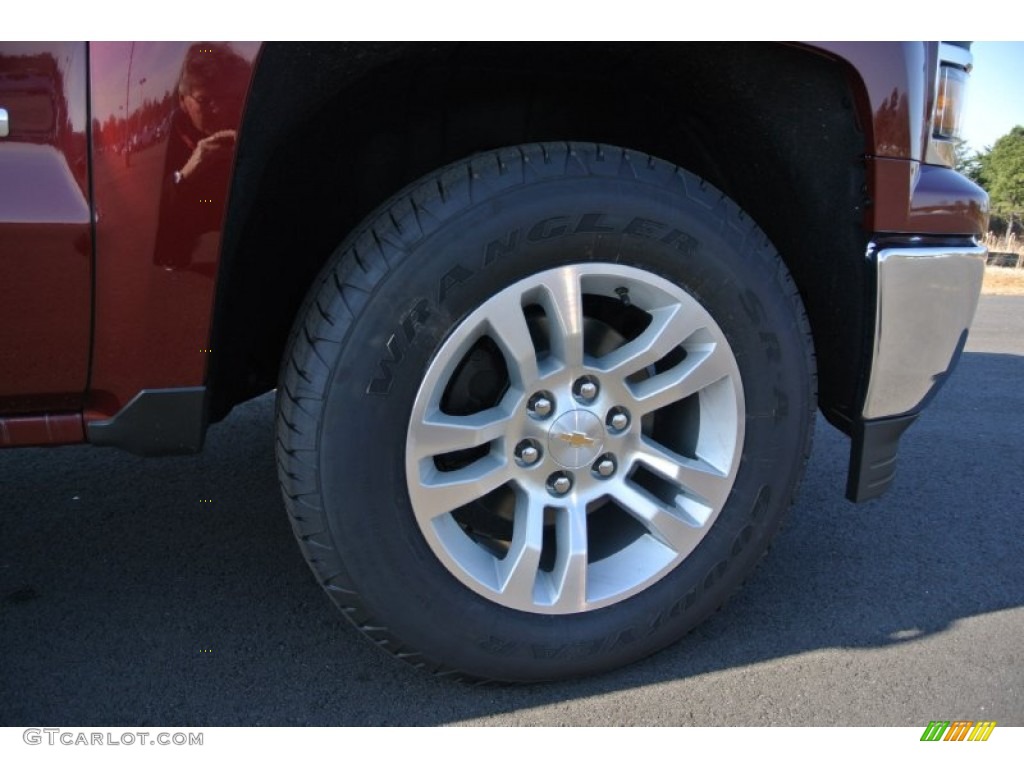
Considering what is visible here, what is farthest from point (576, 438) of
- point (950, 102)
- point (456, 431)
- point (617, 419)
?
point (950, 102)

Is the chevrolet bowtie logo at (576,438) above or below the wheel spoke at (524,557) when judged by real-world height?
above

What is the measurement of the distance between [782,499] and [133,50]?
5.12 ft

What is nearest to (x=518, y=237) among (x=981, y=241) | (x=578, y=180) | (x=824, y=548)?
(x=578, y=180)

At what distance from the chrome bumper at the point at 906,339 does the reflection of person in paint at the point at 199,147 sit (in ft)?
4.36

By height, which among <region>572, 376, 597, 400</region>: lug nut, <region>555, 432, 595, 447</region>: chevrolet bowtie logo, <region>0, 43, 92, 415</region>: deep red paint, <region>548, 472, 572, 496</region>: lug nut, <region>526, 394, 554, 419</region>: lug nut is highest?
<region>0, 43, 92, 415</region>: deep red paint

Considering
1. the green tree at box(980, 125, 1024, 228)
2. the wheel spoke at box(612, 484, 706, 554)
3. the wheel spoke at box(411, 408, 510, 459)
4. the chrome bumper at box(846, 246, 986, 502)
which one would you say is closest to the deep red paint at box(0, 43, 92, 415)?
the wheel spoke at box(411, 408, 510, 459)

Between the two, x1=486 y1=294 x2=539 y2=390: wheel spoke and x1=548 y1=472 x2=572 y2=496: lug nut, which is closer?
x1=486 y1=294 x2=539 y2=390: wheel spoke

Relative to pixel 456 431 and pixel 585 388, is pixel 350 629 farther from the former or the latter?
pixel 585 388

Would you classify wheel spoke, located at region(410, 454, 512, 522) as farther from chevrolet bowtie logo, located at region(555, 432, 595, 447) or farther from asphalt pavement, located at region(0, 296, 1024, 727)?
asphalt pavement, located at region(0, 296, 1024, 727)

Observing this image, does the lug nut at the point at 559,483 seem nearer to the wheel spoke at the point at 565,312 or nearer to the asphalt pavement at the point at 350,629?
the wheel spoke at the point at 565,312

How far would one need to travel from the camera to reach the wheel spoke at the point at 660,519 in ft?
5.75

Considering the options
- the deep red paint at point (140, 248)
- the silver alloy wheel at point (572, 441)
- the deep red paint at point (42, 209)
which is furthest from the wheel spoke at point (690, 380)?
the deep red paint at point (42, 209)

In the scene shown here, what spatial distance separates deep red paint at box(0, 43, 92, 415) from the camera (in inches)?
52.6

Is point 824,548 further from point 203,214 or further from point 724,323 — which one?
point 203,214
